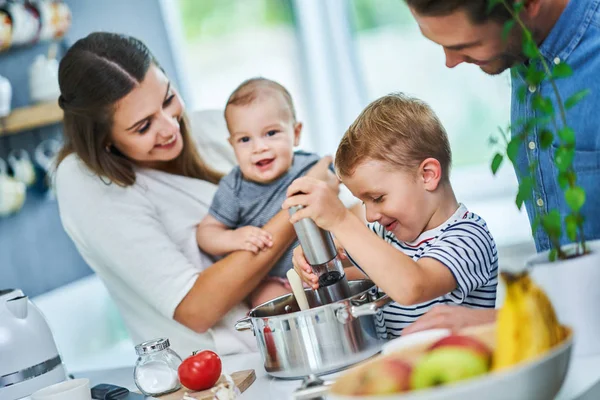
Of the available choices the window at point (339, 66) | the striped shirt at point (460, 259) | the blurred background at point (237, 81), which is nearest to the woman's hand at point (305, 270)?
the striped shirt at point (460, 259)

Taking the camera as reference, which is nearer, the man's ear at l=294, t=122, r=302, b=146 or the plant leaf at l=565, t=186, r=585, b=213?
the plant leaf at l=565, t=186, r=585, b=213

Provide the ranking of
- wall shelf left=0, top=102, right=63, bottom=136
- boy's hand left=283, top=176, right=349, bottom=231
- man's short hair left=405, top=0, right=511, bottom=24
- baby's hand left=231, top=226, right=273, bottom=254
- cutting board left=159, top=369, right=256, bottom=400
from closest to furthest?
1. man's short hair left=405, top=0, right=511, bottom=24
2. boy's hand left=283, top=176, right=349, bottom=231
3. cutting board left=159, top=369, right=256, bottom=400
4. baby's hand left=231, top=226, right=273, bottom=254
5. wall shelf left=0, top=102, right=63, bottom=136

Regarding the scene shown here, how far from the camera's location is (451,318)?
1.24m

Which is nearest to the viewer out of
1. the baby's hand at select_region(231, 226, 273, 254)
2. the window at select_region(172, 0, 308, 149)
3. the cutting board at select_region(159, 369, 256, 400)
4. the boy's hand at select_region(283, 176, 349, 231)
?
the boy's hand at select_region(283, 176, 349, 231)

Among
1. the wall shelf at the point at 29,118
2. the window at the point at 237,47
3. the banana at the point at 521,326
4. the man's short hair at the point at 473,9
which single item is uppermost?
the window at the point at 237,47

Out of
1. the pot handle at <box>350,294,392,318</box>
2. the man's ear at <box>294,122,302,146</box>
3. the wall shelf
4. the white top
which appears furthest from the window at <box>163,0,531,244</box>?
the pot handle at <box>350,294,392,318</box>

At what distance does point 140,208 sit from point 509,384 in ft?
4.64

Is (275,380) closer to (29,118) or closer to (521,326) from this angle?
(521,326)

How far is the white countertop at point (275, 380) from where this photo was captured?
40.3 inches

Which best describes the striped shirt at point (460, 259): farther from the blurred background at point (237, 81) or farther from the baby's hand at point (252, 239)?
the blurred background at point (237, 81)

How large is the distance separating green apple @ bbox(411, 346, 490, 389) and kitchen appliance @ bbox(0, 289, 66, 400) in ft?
3.69

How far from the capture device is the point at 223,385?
1364 millimetres

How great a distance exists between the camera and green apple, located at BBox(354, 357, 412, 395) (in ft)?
2.86

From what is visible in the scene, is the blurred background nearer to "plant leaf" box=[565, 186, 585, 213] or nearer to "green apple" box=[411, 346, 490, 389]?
"plant leaf" box=[565, 186, 585, 213]
